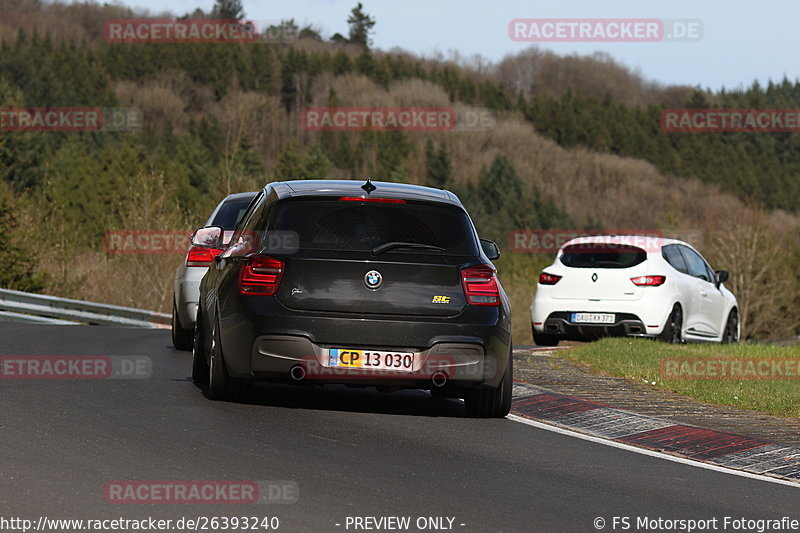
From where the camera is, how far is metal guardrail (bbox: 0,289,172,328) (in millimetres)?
22031

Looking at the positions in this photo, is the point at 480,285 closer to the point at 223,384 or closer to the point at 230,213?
the point at 223,384

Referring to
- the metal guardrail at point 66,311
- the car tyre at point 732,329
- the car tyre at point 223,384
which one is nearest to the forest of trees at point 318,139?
the metal guardrail at point 66,311

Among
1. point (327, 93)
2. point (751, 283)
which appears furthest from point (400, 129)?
point (751, 283)

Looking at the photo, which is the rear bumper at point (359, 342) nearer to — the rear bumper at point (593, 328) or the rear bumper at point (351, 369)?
the rear bumper at point (351, 369)

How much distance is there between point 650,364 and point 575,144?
18116 centimetres

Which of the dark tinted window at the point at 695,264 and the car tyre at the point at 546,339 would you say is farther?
the dark tinted window at the point at 695,264

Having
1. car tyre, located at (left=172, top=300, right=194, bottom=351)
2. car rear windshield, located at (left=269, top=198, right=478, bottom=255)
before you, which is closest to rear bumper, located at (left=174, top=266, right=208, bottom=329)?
car tyre, located at (left=172, top=300, right=194, bottom=351)

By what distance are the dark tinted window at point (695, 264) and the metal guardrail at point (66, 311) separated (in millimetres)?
8905

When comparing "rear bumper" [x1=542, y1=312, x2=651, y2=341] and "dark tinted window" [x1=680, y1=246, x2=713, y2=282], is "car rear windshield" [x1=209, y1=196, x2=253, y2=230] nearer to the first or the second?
"rear bumper" [x1=542, y1=312, x2=651, y2=341]

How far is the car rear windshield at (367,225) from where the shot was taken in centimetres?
916

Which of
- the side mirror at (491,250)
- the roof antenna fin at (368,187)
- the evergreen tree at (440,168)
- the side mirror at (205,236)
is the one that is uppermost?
the roof antenna fin at (368,187)

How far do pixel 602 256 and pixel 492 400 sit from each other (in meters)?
9.00

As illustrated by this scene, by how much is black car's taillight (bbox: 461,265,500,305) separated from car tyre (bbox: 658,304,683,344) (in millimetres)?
9161

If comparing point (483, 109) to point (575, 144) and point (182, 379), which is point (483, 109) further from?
point (182, 379)
